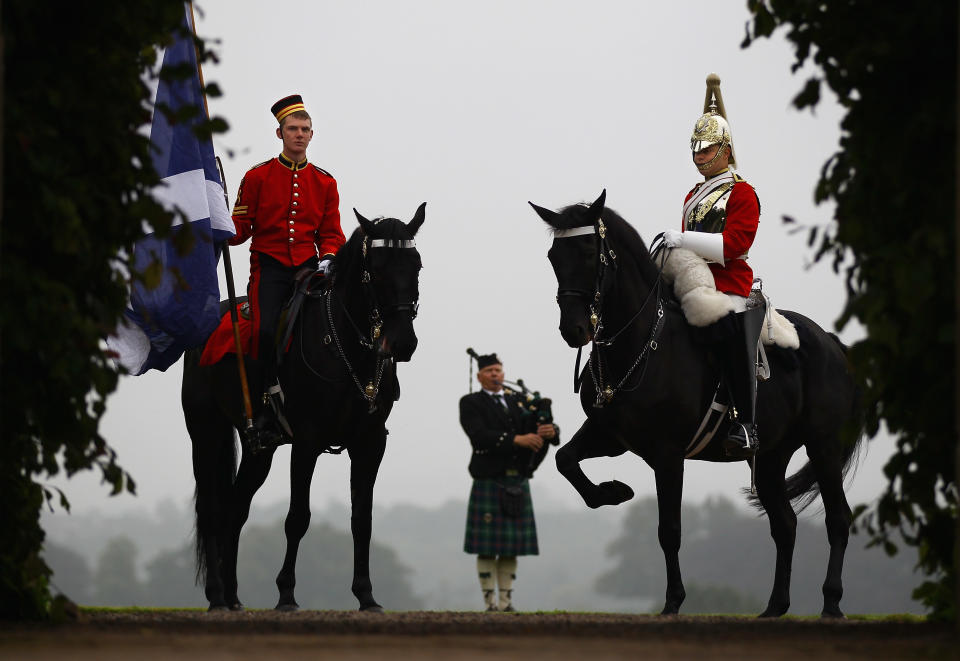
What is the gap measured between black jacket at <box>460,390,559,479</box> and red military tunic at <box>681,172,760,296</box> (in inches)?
158

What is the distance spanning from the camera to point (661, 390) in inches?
402

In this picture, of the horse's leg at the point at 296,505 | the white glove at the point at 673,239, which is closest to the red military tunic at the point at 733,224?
the white glove at the point at 673,239

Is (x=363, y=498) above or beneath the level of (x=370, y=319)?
beneath

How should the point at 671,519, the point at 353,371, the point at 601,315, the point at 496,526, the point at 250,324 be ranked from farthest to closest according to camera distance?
the point at 496,526
the point at 250,324
the point at 353,371
the point at 601,315
the point at 671,519

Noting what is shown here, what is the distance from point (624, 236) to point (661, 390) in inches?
40.8

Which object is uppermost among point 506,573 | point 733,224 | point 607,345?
point 733,224

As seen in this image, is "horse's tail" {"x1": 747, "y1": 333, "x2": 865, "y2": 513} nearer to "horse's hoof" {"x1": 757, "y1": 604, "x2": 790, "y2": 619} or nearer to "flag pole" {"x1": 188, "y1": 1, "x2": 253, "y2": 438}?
"horse's hoof" {"x1": 757, "y1": 604, "x2": 790, "y2": 619}

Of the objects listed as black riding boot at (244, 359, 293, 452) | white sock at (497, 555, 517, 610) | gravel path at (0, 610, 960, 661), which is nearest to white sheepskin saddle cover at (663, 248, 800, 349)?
black riding boot at (244, 359, 293, 452)

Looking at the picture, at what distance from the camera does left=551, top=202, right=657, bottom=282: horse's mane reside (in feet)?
32.8

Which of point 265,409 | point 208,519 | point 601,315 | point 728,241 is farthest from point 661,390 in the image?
point 208,519

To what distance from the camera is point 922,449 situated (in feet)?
23.2

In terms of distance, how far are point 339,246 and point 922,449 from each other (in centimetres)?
547

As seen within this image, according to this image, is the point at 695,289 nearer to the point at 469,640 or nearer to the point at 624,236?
the point at 624,236

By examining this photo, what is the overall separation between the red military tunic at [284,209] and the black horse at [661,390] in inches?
80.2
